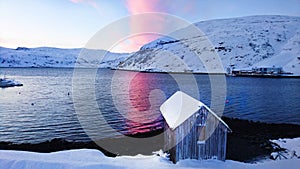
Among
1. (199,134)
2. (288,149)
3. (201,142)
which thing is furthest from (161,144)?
(288,149)

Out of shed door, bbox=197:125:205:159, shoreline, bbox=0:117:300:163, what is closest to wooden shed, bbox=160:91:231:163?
shed door, bbox=197:125:205:159

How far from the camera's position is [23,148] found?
2431 cm

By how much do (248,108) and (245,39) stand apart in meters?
168

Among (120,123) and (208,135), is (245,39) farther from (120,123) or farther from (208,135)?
(208,135)

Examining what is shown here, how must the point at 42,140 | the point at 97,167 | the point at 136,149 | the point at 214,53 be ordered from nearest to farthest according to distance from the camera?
the point at 97,167 < the point at 136,149 < the point at 42,140 < the point at 214,53

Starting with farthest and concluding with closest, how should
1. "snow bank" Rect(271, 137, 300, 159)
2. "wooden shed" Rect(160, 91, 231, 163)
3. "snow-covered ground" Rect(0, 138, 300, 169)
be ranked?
"snow bank" Rect(271, 137, 300, 159) < "wooden shed" Rect(160, 91, 231, 163) < "snow-covered ground" Rect(0, 138, 300, 169)

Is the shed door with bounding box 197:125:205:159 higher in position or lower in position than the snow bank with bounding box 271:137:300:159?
higher

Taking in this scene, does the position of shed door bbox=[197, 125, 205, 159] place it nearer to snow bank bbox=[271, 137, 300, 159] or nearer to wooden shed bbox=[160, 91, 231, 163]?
wooden shed bbox=[160, 91, 231, 163]

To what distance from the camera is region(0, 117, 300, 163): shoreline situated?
22.3 m

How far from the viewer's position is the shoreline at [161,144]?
22328 millimetres

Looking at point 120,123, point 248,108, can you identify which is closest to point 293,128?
point 248,108

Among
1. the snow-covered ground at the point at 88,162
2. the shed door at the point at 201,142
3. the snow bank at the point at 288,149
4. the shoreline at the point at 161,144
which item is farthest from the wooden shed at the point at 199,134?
the snow bank at the point at 288,149

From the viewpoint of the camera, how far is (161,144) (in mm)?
25297

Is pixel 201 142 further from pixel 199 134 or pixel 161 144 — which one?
pixel 161 144
